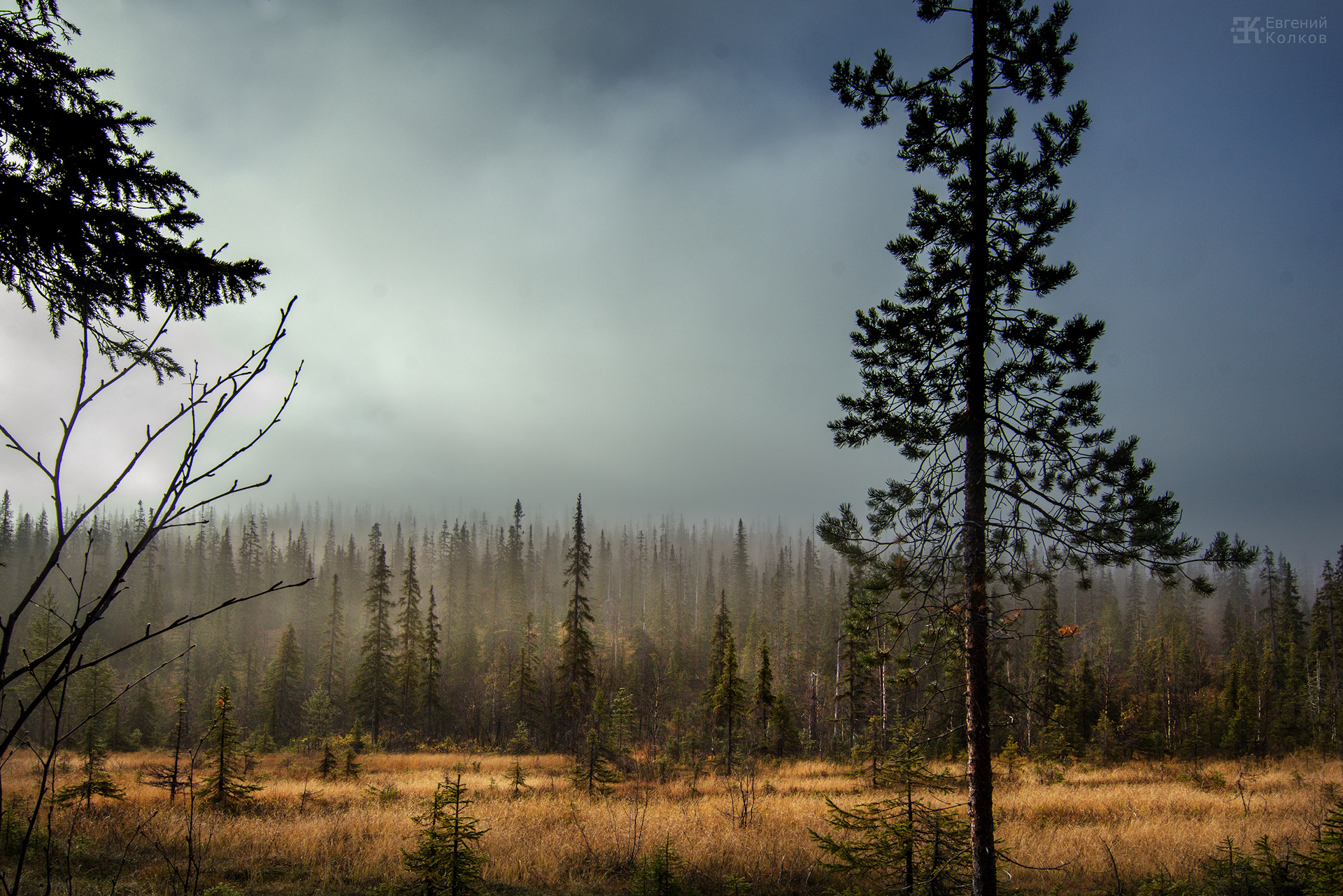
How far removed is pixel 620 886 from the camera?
32.3 ft

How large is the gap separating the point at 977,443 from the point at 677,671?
5164 centimetres

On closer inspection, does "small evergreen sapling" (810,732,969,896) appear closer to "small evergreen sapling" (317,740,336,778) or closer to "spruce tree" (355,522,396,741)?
"small evergreen sapling" (317,740,336,778)

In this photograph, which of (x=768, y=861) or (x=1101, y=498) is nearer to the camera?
(x=1101, y=498)

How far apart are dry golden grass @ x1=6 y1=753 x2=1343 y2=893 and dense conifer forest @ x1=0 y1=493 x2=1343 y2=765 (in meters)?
2.83

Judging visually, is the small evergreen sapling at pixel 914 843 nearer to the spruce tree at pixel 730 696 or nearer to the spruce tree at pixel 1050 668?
the spruce tree at pixel 730 696

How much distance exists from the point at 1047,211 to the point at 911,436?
3342 mm

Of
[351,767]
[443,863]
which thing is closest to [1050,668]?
[351,767]

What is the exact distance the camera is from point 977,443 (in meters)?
7.97

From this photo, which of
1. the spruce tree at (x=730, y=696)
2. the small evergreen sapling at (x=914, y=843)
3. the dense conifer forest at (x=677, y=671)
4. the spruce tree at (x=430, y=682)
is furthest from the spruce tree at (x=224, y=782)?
the spruce tree at (x=430, y=682)

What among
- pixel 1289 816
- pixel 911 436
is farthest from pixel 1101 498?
pixel 1289 816

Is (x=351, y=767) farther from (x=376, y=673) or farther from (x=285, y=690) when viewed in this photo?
(x=285, y=690)

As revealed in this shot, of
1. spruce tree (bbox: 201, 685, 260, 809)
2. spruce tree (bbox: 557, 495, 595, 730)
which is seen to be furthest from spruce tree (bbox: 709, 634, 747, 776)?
spruce tree (bbox: 201, 685, 260, 809)

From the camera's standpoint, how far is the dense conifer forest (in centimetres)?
2898

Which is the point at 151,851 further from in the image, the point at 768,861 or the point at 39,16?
the point at 39,16
